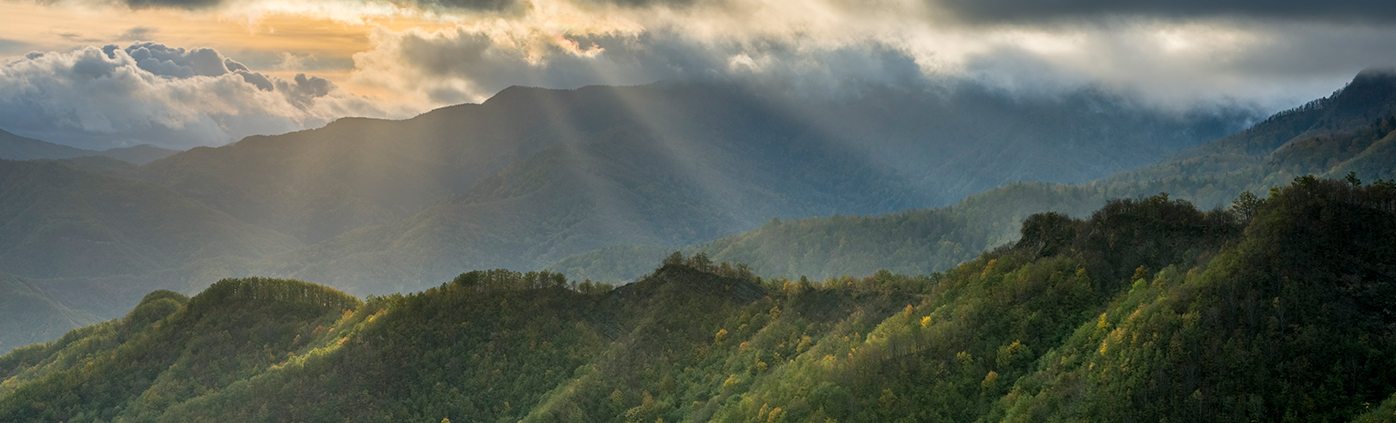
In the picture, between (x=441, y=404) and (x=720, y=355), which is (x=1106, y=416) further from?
(x=441, y=404)

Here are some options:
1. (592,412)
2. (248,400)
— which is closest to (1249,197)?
(592,412)

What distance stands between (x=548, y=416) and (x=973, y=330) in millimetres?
73990

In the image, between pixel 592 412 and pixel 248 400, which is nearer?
pixel 592 412

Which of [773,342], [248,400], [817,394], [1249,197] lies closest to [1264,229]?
[1249,197]

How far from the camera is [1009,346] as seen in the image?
433 ft

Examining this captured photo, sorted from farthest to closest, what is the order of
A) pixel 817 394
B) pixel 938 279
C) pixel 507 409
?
1. pixel 507 409
2. pixel 938 279
3. pixel 817 394

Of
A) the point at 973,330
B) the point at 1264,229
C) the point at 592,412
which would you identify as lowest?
the point at 592,412

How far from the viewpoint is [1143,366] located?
4328 inches

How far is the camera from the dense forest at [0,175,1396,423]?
106 metres

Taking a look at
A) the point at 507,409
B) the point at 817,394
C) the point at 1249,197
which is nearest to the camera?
the point at 1249,197

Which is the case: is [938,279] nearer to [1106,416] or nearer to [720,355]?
[720,355]

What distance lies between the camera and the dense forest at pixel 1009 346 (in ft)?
347

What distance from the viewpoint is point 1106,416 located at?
10925cm

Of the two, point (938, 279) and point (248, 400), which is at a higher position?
point (938, 279)
